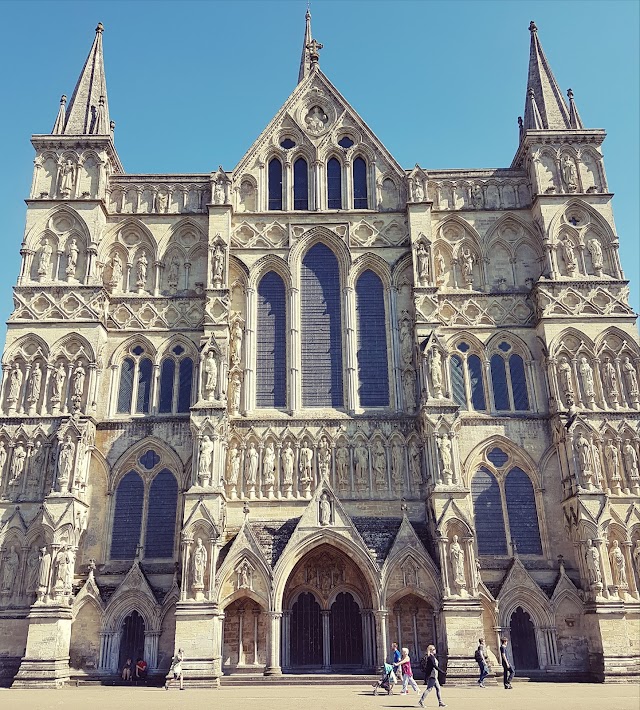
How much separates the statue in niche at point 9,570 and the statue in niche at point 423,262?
1858 centimetres

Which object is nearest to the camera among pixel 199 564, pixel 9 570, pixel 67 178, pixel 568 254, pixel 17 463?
pixel 199 564

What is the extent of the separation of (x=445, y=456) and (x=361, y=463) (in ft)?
10.7

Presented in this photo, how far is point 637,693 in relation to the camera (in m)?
19.0

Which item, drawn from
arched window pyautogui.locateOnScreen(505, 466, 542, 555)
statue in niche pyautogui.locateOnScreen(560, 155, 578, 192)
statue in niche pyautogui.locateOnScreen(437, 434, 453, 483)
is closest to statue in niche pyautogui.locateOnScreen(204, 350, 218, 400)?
statue in niche pyautogui.locateOnScreen(437, 434, 453, 483)

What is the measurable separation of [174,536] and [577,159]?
23.5 meters

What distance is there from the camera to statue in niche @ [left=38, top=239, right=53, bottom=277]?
A: 2852 centimetres

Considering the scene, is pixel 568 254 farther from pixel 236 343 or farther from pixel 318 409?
pixel 236 343

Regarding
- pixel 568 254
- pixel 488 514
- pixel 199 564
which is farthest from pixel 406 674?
pixel 568 254

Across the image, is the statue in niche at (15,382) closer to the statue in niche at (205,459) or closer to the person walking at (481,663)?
the statue in niche at (205,459)

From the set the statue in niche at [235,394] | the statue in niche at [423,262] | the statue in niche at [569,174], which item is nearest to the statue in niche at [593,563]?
the statue in niche at [423,262]

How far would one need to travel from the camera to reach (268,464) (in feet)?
85.3

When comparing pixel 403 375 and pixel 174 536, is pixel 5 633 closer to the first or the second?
pixel 174 536

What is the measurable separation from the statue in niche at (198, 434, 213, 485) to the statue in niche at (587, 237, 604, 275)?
17.6 m

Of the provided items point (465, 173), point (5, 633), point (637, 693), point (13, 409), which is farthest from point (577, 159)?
point (5, 633)
